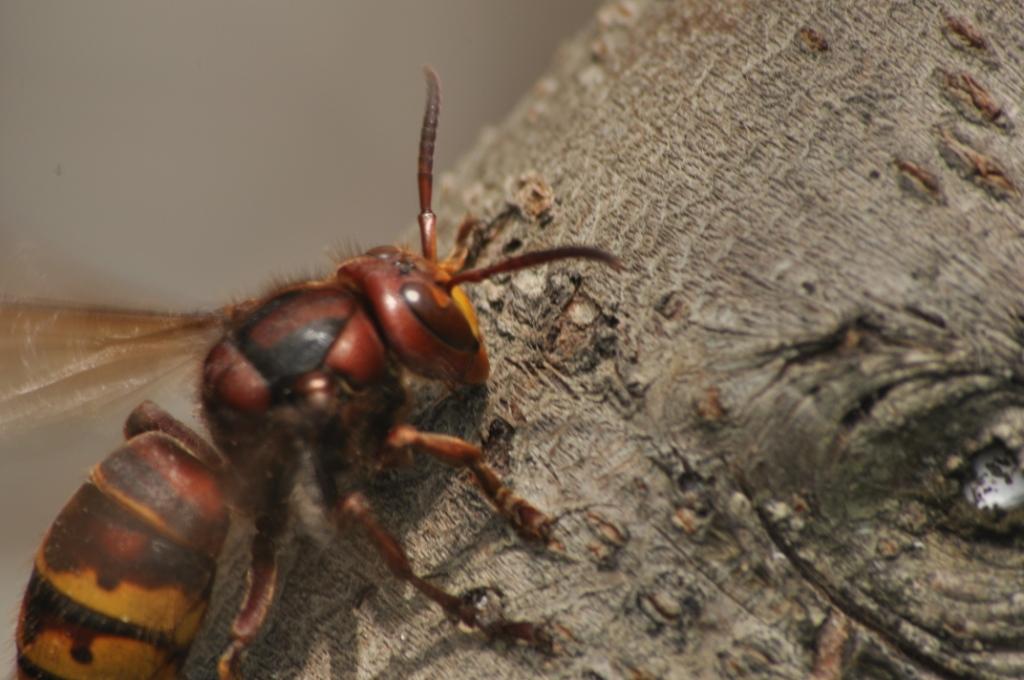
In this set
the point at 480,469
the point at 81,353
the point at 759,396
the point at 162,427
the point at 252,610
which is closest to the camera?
the point at 759,396

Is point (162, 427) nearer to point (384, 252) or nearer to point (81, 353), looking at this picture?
point (81, 353)

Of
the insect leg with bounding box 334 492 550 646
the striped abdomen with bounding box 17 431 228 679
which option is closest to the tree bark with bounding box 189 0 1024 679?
the insect leg with bounding box 334 492 550 646

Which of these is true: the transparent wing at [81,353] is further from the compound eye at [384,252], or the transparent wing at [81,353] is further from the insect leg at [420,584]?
the insect leg at [420,584]

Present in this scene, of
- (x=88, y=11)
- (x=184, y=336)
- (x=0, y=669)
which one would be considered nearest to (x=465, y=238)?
(x=184, y=336)

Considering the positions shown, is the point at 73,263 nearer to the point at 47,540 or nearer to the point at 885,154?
the point at 47,540

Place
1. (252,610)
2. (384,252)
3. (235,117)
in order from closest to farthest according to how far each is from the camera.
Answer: (252,610) → (384,252) → (235,117)

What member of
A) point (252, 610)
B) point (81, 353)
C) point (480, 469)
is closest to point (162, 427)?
point (81, 353)

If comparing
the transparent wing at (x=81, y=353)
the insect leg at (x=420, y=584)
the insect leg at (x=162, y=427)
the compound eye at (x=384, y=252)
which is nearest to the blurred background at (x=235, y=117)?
the transparent wing at (x=81, y=353)
